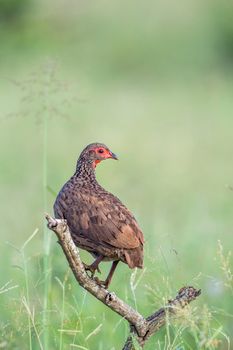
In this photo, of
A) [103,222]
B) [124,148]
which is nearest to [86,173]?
[103,222]

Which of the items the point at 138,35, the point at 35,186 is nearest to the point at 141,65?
the point at 138,35

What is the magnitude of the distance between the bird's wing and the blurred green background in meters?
0.24

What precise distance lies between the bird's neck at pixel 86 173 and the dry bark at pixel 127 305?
1.21 feet

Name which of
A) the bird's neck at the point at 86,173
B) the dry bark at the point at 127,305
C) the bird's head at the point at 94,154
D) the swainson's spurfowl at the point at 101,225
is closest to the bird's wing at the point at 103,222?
the swainson's spurfowl at the point at 101,225

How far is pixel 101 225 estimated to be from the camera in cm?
386

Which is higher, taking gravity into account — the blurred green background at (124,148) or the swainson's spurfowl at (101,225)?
the blurred green background at (124,148)

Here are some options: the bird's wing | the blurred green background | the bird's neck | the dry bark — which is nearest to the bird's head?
the bird's neck

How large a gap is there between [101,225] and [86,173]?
43 cm

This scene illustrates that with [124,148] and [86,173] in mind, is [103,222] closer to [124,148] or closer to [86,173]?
[86,173]

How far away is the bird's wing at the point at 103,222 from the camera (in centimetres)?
386

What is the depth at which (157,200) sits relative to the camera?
33.2 feet

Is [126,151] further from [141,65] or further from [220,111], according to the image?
[141,65]

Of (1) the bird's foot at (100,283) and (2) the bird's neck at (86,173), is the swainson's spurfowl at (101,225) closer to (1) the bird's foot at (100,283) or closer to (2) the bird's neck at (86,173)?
(1) the bird's foot at (100,283)

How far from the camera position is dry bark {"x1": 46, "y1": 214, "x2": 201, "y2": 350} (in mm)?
Result: 3742
